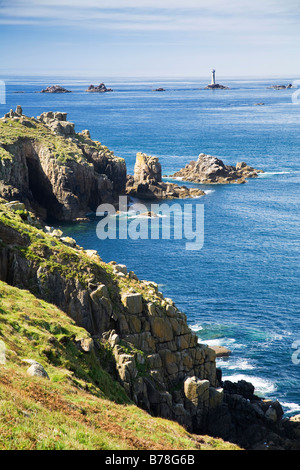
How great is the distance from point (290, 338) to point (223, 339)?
24.7ft

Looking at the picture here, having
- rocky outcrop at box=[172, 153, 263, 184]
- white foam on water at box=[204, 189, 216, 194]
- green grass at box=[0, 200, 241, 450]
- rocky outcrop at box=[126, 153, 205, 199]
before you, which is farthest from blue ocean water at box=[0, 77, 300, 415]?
green grass at box=[0, 200, 241, 450]

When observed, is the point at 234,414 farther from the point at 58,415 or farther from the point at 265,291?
the point at 265,291

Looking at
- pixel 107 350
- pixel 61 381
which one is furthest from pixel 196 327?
pixel 61 381

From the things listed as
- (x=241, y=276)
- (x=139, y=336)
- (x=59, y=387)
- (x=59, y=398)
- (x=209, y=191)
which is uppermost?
(x=59, y=398)

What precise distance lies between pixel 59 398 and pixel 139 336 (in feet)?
57.5

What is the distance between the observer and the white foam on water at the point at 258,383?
58.2 meters

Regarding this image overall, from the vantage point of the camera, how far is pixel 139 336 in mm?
47219

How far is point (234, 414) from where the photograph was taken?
5006 centimetres

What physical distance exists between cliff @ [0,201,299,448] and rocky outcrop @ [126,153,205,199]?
297 feet

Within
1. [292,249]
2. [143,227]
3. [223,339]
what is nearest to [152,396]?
[223,339]

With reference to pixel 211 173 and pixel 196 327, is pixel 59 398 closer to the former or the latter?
pixel 196 327

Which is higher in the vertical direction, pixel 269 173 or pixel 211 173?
pixel 211 173

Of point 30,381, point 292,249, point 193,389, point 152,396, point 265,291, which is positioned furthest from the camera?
point 292,249

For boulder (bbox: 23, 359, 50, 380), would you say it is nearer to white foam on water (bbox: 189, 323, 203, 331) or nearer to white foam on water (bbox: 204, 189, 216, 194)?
white foam on water (bbox: 189, 323, 203, 331)
